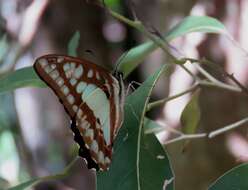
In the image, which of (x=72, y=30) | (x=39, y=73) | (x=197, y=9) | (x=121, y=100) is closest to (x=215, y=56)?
(x=197, y=9)

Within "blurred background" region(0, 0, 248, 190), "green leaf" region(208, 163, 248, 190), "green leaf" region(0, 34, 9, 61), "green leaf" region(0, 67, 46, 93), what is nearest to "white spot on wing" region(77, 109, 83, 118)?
"green leaf" region(0, 67, 46, 93)

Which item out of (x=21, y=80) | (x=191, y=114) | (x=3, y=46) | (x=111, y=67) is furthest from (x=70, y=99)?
(x=3, y=46)

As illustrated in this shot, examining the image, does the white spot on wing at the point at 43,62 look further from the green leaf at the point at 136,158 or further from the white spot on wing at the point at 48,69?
the green leaf at the point at 136,158

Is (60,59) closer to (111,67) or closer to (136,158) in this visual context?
(136,158)

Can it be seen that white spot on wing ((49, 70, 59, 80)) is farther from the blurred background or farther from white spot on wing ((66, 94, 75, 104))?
the blurred background

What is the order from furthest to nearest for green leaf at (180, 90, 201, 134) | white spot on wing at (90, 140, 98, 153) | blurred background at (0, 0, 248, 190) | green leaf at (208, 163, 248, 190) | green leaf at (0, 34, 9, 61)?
green leaf at (0, 34, 9, 61), blurred background at (0, 0, 248, 190), green leaf at (180, 90, 201, 134), white spot on wing at (90, 140, 98, 153), green leaf at (208, 163, 248, 190)

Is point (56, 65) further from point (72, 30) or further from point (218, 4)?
point (72, 30)

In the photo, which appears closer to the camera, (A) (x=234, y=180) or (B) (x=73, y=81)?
(A) (x=234, y=180)
